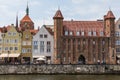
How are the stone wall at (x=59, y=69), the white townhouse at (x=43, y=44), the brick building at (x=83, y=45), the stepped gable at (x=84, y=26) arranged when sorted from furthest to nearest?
the stepped gable at (x=84, y=26) → the white townhouse at (x=43, y=44) → the brick building at (x=83, y=45) → the stone wall at (x=59, y=69)

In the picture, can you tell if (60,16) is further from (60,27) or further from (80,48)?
(80,48)

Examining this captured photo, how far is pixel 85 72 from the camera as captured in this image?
8131cm

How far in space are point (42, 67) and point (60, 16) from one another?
21634mm

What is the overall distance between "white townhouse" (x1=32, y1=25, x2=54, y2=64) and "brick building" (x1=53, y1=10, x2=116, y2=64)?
363cm

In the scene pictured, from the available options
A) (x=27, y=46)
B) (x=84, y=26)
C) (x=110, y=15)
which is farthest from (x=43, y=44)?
(x=110, y=15)

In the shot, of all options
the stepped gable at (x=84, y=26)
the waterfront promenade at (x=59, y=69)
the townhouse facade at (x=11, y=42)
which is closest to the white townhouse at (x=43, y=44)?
the townhouse facade at (x=11, y=42)

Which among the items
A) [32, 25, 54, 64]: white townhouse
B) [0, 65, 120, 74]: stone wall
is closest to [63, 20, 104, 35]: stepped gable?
[32, 25, 54, 64]: white townhouse

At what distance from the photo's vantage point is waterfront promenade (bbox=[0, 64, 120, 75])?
264 ft

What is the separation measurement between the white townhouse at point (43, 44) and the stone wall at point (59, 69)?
710 inches

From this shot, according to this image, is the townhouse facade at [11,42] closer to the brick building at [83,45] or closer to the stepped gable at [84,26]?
the brick building at [83,45]

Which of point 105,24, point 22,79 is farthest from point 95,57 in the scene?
point 22,79

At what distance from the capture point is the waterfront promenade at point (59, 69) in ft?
264

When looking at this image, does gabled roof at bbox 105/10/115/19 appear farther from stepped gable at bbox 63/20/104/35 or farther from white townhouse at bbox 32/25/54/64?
white townhouse at bbox 32/25/54/64

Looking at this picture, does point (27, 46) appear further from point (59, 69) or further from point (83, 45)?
point (59, 69)
